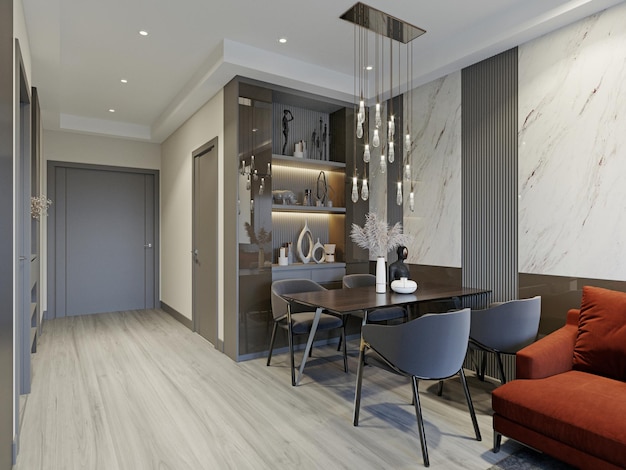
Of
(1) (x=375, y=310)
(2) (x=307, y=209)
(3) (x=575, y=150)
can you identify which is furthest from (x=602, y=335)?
(2) (x=307, y=209)

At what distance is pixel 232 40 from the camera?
3.56m

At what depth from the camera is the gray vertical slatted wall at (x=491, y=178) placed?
3.33 m

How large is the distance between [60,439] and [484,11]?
4.18m

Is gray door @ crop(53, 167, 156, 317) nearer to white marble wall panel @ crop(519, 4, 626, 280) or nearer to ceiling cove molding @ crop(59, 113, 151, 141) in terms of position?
ceiling cove molding @ crop(59, 113, 151, 141)

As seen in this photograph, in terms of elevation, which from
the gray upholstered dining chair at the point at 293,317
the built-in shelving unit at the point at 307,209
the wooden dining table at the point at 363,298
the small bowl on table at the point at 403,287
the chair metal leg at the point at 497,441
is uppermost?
the built-in shelving unit at the point at 307,209

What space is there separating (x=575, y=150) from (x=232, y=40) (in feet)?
9.55

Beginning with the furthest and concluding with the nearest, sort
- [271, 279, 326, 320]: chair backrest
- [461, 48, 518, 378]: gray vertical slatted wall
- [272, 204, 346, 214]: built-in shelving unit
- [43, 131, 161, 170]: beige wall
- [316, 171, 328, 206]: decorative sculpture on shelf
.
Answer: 1. [43, 131, 161, 170]: beige wall
2. [316, 171, 328, 206]: decorative sculpture on shelf
3. [272, 204, 346, 214]: built-in shelving unit
4. [271, 279, 326, 320]: chair backrest
5. [461, 48, 518, 378]: gray vertical slatted wall

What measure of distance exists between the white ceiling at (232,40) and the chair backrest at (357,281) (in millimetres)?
1994

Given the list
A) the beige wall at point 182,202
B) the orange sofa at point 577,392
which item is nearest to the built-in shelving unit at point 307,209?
the beige wall at point 182,202

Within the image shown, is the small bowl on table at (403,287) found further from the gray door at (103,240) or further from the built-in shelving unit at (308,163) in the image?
the gray door at (103,240)

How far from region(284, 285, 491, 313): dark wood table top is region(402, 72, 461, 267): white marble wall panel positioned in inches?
17.4

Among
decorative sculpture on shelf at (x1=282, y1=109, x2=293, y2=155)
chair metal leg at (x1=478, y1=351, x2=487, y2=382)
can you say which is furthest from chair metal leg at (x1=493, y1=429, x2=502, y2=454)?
decorative sculpture on shelf at (x1=282, y1=109, x2=293, y2=155)

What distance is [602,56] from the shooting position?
2.76 meters

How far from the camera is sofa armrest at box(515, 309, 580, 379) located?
91.6 inches
